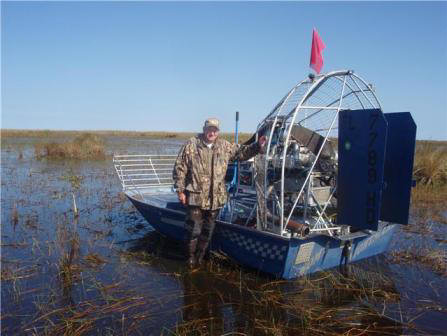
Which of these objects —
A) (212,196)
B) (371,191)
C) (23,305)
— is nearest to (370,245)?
(371,191)

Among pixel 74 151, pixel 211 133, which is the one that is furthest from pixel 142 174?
pixel 74 151

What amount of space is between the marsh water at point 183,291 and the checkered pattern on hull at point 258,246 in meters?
0.38

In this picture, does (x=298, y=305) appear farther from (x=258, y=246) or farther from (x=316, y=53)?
(x=316, y=53)

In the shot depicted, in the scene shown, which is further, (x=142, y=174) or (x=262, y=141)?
(x=142, y=174)

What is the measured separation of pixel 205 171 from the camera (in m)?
5.76

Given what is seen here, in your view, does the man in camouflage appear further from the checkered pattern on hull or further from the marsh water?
the marsh water

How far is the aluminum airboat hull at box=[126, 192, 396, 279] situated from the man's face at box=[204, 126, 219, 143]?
1285mm

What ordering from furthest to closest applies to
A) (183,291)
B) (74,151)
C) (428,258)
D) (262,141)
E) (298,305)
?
(74,151) < (428,258) < (262,141) < (183,291) < (298,305)

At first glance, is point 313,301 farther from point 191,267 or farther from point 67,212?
point 67,212

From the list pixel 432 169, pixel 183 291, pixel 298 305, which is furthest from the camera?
pixel 432 169

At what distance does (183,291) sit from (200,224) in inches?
42.9

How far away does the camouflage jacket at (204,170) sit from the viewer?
227 inches

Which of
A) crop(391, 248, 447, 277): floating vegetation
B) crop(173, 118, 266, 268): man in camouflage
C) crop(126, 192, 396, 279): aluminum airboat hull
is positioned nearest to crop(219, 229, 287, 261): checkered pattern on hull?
crop(126, 192, 396, 279): aluminum airboat hull

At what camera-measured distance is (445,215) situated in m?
9.49
